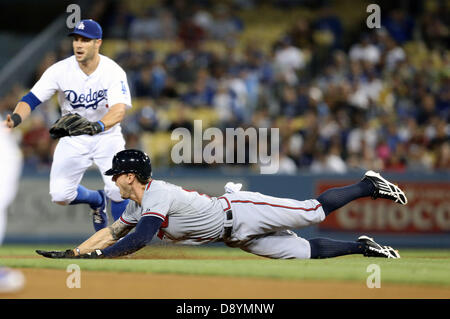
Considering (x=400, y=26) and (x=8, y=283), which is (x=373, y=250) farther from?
(x=400, y=26)

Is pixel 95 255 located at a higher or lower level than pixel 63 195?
lower

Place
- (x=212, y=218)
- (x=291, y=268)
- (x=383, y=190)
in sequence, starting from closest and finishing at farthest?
(x=291, y=268) < (x=212, y=218) < (x=383, y=190)

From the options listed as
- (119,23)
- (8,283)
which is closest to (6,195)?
(8,283)

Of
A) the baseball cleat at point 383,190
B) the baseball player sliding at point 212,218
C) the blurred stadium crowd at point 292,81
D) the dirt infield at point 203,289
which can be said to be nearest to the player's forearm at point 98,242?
the baseball player sliding at point 212,218

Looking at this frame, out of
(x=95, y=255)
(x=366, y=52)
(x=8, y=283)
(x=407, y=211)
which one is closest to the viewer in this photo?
(x=8, y=283)

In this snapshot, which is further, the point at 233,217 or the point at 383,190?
the point at 383,190

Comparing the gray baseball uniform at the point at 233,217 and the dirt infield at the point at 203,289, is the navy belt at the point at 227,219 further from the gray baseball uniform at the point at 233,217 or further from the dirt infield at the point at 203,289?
the dirt infield at the point at 203,289
